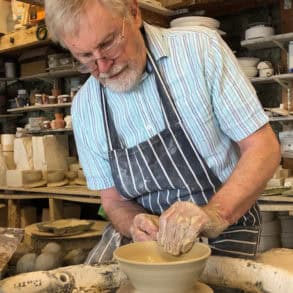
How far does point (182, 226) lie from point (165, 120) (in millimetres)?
449

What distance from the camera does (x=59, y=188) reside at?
362cm

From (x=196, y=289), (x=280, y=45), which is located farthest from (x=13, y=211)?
(x=196, y=289)

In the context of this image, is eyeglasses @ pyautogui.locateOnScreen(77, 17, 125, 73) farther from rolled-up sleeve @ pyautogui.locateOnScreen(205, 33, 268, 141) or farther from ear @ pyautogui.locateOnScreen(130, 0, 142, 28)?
rolled-up sleeve @ pyautogui.locateOnScreen(205, 33, 268, 141)

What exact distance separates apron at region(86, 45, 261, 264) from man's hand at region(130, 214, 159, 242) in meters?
0.23

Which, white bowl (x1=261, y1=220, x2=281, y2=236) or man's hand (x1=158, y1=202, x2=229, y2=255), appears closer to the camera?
man's hand (x1=158, y1=202, x2=229, y2=255)

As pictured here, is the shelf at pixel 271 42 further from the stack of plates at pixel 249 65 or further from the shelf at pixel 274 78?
the shelf at pixel 274 78

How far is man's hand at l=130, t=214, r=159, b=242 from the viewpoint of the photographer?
108 centimetres

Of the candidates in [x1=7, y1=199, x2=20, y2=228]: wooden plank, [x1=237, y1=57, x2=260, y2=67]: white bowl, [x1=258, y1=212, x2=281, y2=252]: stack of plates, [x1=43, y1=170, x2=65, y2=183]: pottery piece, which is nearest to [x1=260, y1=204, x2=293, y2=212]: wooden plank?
[x1=258, y1=212, x2=281, y2=252]: stack of plates

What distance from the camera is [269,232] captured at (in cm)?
285

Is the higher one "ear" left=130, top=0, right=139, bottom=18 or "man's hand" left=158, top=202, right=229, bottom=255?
"ear" left=130, top=0, right=139, bottom=18

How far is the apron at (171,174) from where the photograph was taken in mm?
1299

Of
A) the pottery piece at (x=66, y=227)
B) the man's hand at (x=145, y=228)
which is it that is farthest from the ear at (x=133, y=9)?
the pottery piece at (x=66, y=227)

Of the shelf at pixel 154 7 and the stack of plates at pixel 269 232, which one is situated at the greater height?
the shelf at pixel 154 7

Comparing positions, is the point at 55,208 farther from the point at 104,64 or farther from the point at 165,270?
the point at 165,270
